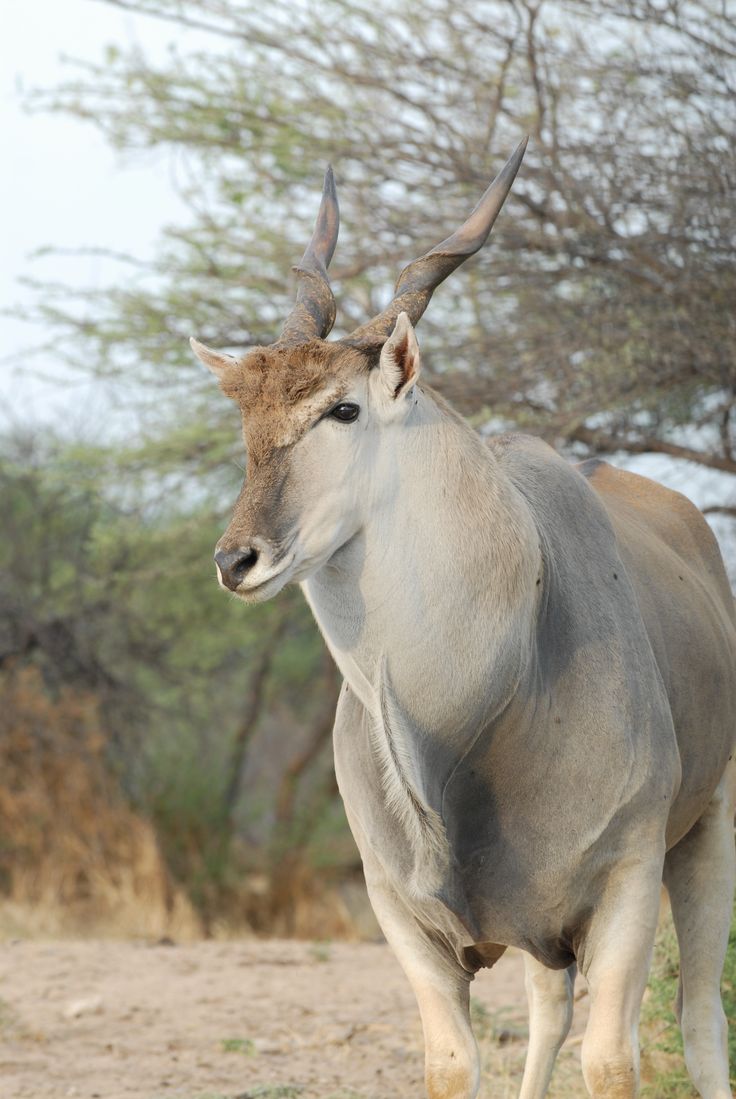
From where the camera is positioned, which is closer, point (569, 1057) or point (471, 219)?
point (471, 219)

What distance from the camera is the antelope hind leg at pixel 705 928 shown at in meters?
4.11

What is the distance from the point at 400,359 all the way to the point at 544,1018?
2340 millimetres

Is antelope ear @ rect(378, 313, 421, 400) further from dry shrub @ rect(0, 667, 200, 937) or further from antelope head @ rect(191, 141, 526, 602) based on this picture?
dry shrub @ rect(0, 667, 200, 937)

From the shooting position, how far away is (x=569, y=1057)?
565 centimetres

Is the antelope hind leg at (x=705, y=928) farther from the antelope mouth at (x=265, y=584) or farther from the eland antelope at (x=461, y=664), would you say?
the antelope mouth at (x=265, y=584)

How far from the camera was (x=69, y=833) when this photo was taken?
12.0m

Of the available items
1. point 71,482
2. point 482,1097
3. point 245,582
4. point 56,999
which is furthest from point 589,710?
point 71,482

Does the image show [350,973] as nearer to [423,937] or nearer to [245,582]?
[423,937]

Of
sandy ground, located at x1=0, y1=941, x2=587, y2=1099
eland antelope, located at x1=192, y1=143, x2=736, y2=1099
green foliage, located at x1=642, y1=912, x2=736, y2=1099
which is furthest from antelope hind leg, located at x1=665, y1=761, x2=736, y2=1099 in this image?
sandy ground, located at x1=0, y1=941, x2=587, y2=1099

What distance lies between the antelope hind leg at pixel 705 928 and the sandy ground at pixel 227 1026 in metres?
→ 1.08

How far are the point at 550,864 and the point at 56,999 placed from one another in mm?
4087

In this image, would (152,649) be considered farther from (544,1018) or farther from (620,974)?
(620,974)

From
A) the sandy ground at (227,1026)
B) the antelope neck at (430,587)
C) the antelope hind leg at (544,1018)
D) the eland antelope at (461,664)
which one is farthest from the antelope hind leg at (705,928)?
the antelope neck at (430,587)

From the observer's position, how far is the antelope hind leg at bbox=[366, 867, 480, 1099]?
368cm
